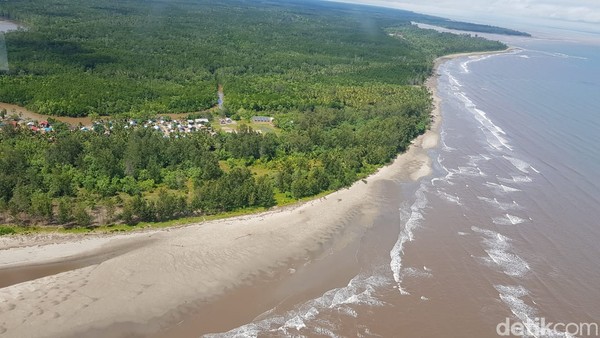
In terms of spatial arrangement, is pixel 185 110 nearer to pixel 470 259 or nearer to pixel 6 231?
pixel 6 231

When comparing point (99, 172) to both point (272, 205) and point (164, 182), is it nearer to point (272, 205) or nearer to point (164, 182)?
point (164, 182)

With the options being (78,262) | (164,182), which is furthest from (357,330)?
(164,182)

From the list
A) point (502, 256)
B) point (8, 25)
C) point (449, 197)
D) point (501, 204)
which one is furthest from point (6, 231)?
point (8, 25)

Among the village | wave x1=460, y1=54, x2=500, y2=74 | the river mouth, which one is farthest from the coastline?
the river mouth

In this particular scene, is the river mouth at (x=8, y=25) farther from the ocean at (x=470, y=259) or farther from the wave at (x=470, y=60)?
the wave at (x=470, y=60)

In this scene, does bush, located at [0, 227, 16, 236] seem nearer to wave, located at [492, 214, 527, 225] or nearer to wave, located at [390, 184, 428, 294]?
wave, located at [390, 184, 428, 294]

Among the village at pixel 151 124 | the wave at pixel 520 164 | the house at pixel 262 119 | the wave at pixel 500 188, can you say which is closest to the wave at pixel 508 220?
the wave at pixel 500 188
